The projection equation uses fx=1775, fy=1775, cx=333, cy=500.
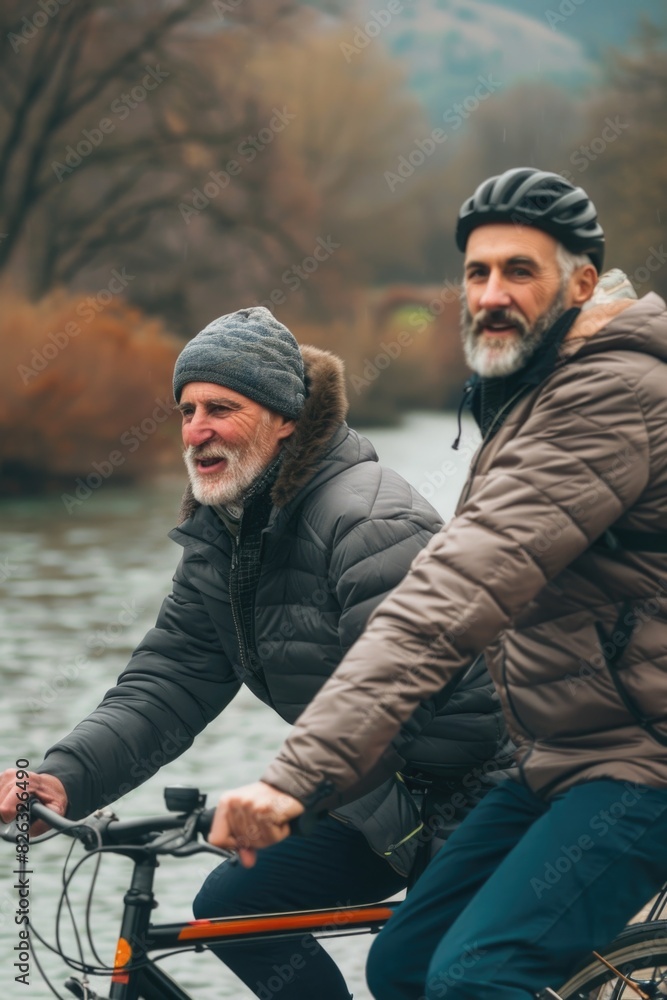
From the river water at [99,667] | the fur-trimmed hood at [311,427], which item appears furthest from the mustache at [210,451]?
the river water at [99,667]

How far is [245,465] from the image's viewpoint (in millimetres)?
3387

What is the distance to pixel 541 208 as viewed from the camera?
275 cm

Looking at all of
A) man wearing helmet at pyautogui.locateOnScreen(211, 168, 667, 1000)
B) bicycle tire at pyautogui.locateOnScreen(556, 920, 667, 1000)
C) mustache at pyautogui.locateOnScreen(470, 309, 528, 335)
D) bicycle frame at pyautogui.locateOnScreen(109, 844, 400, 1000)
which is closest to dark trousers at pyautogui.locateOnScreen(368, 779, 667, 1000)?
man wearing helmet at pyautogui.locateOnScreen(211, 168, 667, 1000)

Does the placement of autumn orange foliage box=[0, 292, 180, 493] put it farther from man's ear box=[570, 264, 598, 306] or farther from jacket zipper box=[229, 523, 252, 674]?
man's ear box=[570, 264, 598, 306]

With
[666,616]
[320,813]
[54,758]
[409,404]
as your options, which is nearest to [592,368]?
[666,616]

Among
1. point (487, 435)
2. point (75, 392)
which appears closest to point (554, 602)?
point (487, 435)

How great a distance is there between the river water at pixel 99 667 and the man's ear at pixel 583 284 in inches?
54.6

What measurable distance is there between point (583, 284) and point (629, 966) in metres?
1.09

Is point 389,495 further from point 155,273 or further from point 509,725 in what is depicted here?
point 155,273

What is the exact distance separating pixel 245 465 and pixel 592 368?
96 centimetres

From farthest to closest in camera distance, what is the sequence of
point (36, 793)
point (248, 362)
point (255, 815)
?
point (248, 362), point (36, 793), point (255, 815)

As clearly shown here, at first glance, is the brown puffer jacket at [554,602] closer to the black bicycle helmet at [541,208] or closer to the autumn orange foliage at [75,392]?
the black bicycle helmet at [541,208]

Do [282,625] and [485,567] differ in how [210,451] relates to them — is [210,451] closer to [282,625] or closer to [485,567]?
[282,625]

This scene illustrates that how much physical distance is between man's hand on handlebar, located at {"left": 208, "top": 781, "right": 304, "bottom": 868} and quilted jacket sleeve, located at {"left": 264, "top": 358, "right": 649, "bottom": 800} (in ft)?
0.06
